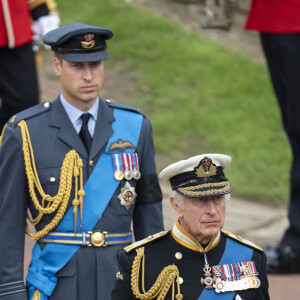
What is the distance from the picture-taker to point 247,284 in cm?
389

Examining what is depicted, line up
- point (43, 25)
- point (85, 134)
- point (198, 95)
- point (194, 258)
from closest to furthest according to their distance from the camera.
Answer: point (194, 258)
point (85, 134)
point (43, 25)
point (198, 95)

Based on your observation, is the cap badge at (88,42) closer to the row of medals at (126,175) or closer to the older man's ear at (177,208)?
the row of medals at (126,175)

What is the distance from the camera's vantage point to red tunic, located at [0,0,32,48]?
6477mm

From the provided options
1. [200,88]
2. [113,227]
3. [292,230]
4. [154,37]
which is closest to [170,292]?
[113,227]

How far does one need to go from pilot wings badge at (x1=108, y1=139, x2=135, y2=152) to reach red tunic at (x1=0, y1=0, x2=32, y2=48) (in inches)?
83.8

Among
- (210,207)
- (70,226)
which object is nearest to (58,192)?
(70,226)

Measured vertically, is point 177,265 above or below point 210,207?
below

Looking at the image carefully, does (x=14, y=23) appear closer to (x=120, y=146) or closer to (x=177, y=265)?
(x=120, y=146)


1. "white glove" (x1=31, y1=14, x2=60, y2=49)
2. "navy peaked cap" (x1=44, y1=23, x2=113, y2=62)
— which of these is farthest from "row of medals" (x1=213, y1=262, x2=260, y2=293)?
"white glove" (x1=31, y1=14, x2=60, y2=49)

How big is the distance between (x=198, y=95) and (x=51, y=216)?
6194 millimetres

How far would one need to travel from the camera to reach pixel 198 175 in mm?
3918

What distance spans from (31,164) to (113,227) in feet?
1.54

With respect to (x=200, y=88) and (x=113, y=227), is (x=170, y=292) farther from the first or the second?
(x=200, y=88)

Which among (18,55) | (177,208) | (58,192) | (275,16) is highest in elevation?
(177,208)
